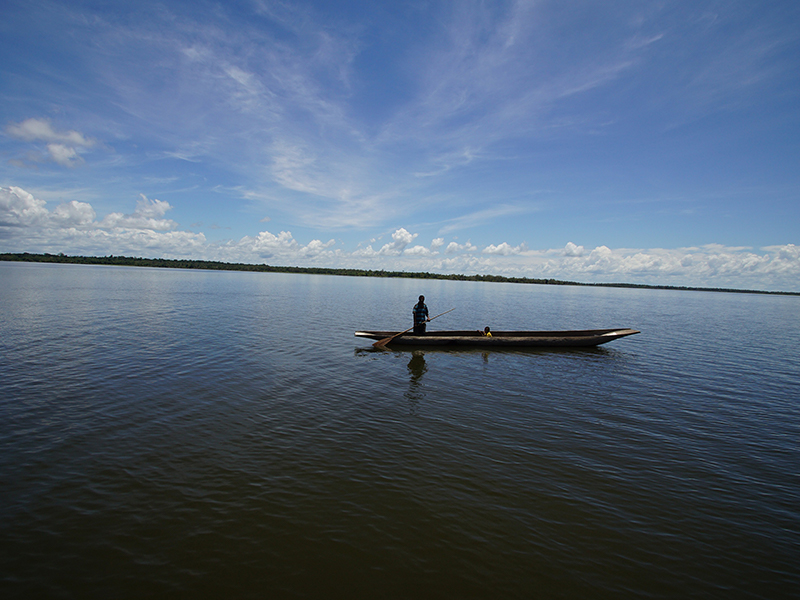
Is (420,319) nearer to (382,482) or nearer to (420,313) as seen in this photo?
(420,313)

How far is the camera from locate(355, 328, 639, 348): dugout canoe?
2334 centimetres

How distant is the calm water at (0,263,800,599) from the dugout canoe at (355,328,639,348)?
18.5ft

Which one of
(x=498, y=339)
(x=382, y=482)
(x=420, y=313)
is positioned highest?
(x=420, y=313)

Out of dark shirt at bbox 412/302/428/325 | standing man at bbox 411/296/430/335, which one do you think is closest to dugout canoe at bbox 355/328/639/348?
standing man at bbox 411/296/430/335

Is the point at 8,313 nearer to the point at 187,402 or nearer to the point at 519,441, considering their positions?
the point at 187,402

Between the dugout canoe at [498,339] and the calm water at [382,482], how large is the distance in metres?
5.65

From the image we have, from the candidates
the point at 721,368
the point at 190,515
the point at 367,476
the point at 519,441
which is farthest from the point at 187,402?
the point at 721,368

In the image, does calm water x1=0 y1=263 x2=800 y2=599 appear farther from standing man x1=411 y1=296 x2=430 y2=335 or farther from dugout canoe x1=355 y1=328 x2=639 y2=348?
standing man x1=411 y1=296 x2=430 y2=335

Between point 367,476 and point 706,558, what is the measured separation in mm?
6421

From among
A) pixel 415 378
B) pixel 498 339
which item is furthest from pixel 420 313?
pixel 415 378

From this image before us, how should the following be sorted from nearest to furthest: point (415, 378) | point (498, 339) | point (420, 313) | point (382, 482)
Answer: point (382, 482) → point (415, 378) → point (498, 339) → point (420, 313)

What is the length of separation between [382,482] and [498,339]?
54.3 ft

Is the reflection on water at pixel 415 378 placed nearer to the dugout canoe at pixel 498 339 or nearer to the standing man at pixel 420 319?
the dugout canoe at pixel 498 339

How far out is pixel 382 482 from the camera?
823cm
